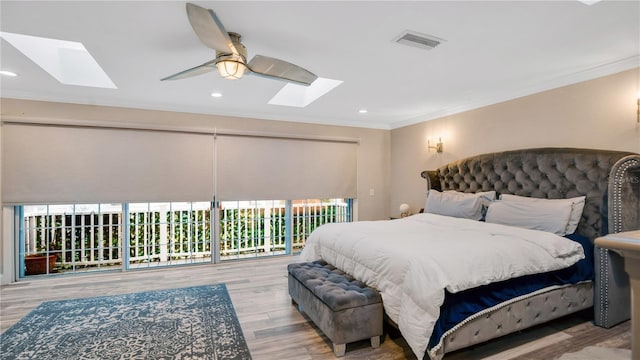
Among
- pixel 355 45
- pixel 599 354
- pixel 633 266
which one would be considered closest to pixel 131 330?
pixel 355 45

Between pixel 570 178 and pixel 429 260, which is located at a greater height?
pixel 570 178

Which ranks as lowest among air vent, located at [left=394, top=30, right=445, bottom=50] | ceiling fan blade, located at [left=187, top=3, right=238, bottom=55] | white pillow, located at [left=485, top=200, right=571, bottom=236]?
white pillow, located at [left=485, top=200, right=571, bottom=236]

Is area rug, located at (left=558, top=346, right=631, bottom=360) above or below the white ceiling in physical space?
below

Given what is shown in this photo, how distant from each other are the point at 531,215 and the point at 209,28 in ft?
10.9

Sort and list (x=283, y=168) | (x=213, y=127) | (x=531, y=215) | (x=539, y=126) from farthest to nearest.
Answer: (x=283, y=168)
(x=213, y=127)
(x=539, y=126)
(x=531, y=215)

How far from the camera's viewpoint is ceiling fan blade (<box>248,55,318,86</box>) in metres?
2.46

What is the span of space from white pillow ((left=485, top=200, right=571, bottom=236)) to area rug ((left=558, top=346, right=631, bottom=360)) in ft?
3.23

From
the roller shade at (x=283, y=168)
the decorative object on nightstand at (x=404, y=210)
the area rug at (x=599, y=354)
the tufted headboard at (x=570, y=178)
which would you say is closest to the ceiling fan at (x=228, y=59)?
the roller shade at (x=283, y=168)

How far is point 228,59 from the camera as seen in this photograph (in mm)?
2316

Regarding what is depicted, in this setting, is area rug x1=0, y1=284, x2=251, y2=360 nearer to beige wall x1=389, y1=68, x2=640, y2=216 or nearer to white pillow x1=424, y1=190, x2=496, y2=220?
white pillow x1=424, y1=190, x2=496, y2=220

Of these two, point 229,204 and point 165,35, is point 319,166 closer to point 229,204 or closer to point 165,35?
point 229,204

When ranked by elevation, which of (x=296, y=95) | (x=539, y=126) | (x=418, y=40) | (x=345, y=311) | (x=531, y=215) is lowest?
(x=345, y=311)

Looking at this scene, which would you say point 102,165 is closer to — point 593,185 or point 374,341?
point 374,341

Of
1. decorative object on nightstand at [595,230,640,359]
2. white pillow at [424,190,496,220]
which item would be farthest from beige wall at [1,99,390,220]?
decorative object on nightstand at [595,230,640,359]
